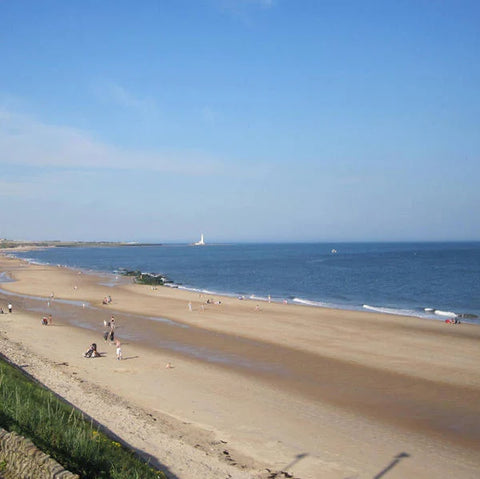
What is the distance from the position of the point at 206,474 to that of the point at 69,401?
6.58 meters

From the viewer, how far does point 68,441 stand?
9.73m

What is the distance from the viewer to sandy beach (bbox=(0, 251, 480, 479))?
12656 mm

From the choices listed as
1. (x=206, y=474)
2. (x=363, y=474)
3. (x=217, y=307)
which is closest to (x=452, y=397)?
(x=363, y=474)

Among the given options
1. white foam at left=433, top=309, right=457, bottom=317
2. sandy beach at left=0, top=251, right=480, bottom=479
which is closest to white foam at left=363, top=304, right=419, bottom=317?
white foam at left=433, top=309, right=457, bottom=317

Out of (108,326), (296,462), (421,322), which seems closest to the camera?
(296,462)

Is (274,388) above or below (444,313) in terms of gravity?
above

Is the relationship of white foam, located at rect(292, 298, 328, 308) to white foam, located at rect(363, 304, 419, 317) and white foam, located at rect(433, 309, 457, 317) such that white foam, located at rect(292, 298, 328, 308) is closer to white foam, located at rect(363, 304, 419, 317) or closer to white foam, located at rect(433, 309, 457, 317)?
white foam, located at rect(363, 304, 419, 317)

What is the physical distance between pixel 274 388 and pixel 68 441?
10.7m

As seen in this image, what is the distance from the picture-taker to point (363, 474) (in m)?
11.8

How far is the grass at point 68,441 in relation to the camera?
9000 mm

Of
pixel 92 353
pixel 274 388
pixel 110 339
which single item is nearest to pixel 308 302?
pixel 110 339

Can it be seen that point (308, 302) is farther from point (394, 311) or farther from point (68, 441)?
point (68, 441)

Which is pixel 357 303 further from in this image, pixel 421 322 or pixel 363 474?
pixel 363 474

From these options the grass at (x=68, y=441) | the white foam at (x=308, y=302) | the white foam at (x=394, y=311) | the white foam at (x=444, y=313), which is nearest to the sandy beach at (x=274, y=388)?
the grass at (x=68, y=441)
